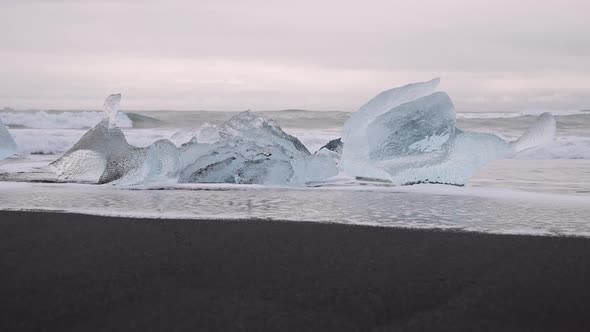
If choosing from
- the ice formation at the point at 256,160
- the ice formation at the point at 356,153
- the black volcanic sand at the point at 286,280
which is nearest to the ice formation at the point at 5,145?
the ice formation at the point at 356,153

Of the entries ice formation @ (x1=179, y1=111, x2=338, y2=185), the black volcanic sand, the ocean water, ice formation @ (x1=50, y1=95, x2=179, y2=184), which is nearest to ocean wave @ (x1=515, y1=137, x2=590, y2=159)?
the ocean water

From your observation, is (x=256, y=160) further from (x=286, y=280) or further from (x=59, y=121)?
(x=59, y=121)

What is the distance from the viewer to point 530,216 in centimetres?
309

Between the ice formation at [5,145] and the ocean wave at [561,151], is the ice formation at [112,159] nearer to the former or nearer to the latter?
the ice formation at [5,145]

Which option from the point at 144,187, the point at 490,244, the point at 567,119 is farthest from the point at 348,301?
the point at 567,119

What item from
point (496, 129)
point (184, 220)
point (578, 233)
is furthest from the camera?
point (496, 129)

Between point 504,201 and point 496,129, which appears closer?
point 504,201

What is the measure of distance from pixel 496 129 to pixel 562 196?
1361 centimetres

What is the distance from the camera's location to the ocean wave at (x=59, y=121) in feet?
59.7

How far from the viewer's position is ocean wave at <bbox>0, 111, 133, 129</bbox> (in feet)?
59.7

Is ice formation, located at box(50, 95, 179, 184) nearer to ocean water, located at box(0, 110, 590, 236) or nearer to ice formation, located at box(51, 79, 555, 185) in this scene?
ice formation, located at box(51, 79, 555, 185)

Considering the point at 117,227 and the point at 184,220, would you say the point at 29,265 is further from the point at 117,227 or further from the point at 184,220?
the point at 184,220

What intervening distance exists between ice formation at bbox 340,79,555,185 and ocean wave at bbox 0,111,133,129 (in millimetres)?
14371

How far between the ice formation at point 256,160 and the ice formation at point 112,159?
0.71 ft
